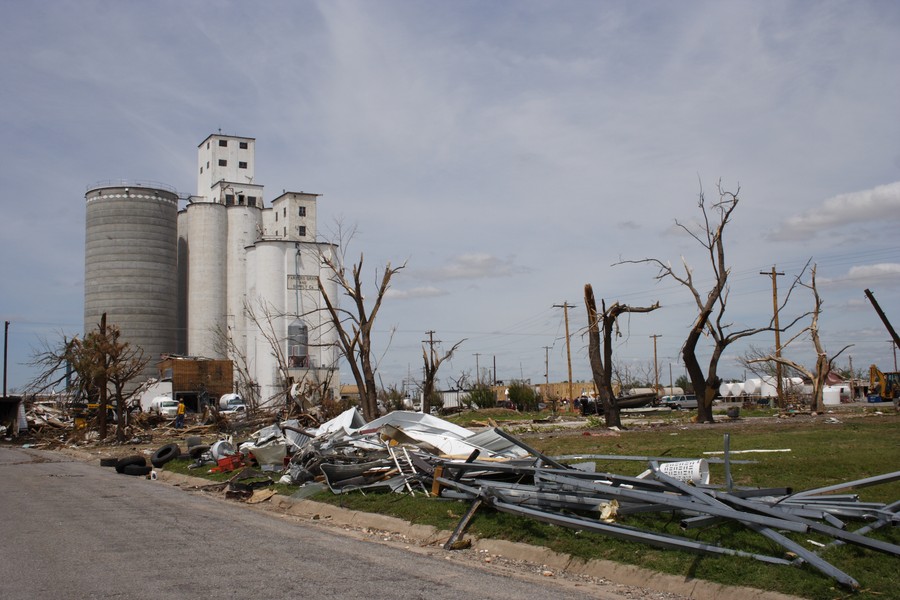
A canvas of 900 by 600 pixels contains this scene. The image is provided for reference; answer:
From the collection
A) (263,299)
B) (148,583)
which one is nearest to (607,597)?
(148,583)

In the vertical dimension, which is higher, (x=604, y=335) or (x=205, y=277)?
(x=205, y=277)

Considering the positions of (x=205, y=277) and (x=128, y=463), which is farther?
(x=205, y=277)

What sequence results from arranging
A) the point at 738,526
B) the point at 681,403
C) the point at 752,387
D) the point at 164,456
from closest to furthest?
the point at 738,526 < the point at 164,456 < the point at 681,403 < the point at 752,387

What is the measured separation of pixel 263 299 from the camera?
78.8 meters

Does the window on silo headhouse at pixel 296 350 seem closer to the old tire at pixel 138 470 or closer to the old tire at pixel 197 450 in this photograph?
the old tire at pixel 197 450

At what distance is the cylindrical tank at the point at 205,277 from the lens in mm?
82438

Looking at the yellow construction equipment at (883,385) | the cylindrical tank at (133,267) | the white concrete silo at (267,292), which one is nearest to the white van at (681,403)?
the yellow construction equipment at (883,385)

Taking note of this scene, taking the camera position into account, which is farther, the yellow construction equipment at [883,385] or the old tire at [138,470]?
the yellow construction equipment at [883,385]

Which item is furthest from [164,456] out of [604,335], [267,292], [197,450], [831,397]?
[267,292]

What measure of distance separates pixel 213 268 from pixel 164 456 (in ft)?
208

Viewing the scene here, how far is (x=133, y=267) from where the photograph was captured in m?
80.4

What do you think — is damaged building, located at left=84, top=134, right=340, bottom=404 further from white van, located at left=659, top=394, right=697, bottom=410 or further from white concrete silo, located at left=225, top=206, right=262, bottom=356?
white van, located at left=659, top=394, right=697, bottom=410

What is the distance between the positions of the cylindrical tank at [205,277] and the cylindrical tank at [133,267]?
209 centimetres

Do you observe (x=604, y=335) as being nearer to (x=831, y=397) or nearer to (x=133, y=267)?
(x=831, y=397)
